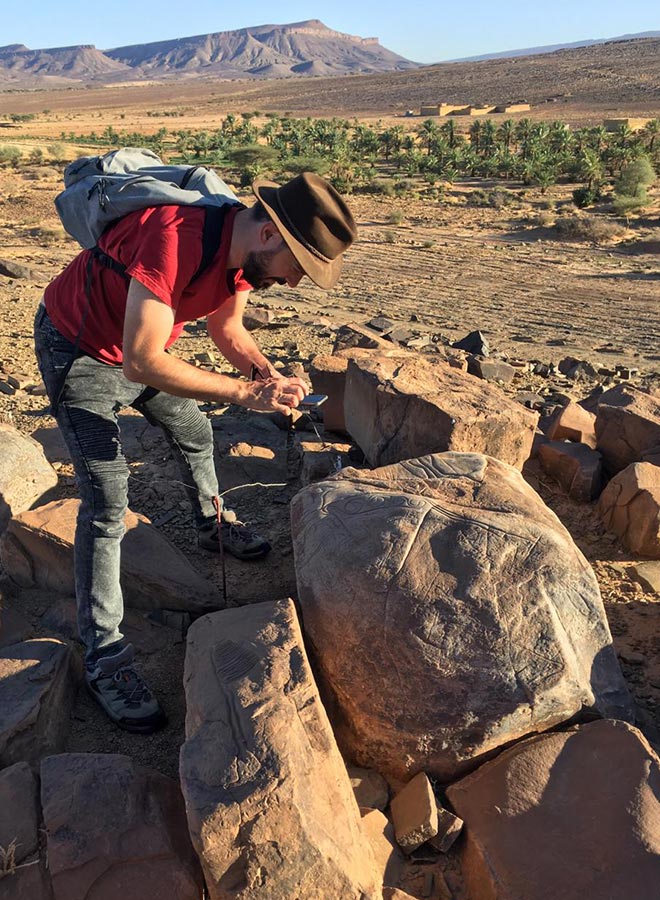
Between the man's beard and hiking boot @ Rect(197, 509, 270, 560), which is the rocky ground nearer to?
hiking boot @ Rect(197, 509, 270, 560)

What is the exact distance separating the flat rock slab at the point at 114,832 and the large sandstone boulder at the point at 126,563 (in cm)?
101

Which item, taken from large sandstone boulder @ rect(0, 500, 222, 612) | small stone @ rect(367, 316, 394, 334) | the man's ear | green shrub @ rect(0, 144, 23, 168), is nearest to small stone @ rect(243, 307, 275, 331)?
small stone @ rect(367, 316, 394, 334)

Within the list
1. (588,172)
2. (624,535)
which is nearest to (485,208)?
(588,172)

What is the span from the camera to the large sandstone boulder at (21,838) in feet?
6.87

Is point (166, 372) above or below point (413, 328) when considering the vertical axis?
above

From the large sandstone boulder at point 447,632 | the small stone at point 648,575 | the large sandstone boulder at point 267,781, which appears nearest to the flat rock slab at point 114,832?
the large sandstone boulder at point 267,781

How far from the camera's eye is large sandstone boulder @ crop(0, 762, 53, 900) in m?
2.09

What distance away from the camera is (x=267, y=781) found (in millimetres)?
2064

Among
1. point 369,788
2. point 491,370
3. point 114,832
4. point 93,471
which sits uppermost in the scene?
point 93,471

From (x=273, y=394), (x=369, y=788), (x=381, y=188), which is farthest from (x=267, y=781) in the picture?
(x=381, y=188)

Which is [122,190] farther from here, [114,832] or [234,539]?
[114,832]

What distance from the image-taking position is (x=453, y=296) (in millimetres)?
10109

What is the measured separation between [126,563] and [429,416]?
61.3 inches

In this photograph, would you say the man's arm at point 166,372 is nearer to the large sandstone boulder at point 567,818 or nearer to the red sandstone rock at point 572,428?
the large sandstone boulder at point 567,818
